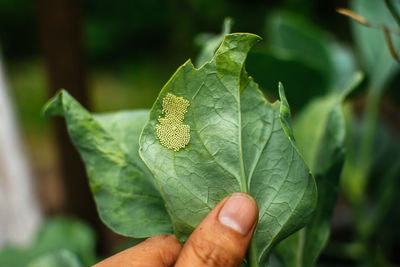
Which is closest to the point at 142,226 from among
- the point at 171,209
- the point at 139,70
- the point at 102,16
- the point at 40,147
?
the point at 171,209

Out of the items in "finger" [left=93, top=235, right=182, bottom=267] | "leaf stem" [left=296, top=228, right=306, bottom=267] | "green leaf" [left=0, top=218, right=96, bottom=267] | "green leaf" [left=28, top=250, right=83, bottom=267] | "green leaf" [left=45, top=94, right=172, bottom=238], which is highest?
"green leaf" [left=45, top=94, right=172, bottom=238]

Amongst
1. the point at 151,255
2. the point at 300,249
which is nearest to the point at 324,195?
the point at 300,249

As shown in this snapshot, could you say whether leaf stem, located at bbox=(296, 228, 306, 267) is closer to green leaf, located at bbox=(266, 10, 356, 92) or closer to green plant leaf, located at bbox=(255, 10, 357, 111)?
green plant leaf, located at bbox=(255, 10, 357, 111)

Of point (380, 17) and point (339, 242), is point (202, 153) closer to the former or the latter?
point (380, 17)

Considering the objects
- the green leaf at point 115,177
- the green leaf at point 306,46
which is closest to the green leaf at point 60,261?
the green leaf at point 115,177

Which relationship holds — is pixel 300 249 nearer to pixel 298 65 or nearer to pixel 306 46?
pixel 298 65

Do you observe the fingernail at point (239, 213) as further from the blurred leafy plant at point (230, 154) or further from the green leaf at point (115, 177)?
the green leaf at point (115, 177)

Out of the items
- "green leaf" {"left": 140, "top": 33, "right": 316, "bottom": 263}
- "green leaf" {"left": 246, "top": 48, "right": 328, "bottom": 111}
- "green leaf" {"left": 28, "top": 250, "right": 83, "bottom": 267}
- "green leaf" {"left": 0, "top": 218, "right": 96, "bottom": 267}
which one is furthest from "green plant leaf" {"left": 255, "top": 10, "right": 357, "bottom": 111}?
"green leaf" {"left": 0, "top": 218, "right": 96, "bottom": 267}
